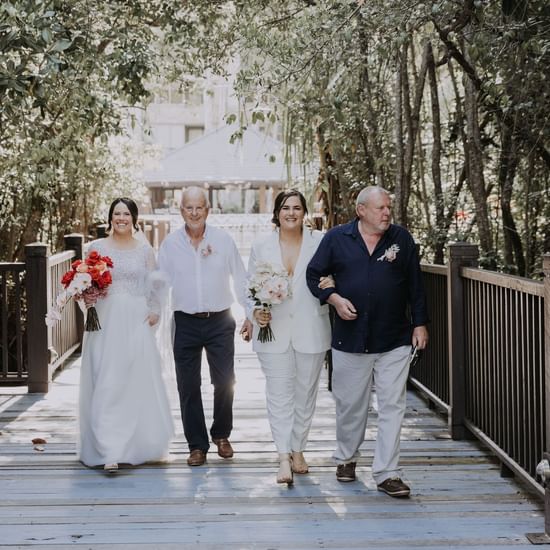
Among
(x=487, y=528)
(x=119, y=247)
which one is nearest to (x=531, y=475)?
(x=487, y=528)

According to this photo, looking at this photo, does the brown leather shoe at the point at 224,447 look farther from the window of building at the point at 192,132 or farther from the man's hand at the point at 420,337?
Answer: the window of building at the point at 192,132

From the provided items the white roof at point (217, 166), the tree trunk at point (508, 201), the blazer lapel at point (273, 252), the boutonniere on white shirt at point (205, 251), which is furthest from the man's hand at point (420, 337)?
the white roof at point (217, 166)

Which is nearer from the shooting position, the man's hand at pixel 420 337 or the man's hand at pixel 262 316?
the man's hand at pixel 420 337

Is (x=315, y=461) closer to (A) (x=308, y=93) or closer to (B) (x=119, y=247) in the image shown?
(B) (x=119, y=247)

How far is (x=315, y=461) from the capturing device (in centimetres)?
563

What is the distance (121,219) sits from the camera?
5.70 meters

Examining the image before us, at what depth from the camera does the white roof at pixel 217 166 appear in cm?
3031

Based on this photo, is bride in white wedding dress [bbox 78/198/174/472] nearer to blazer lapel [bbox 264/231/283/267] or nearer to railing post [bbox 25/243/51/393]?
blazer lapel [bbox 264/231/283/267]

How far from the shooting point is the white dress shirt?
5.55 metres

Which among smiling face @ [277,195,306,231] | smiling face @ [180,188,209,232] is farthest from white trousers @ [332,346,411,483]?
smiling face @ [180,188,209,232]

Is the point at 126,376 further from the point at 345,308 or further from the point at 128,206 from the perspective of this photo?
the point at 345,308

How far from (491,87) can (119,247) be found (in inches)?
111

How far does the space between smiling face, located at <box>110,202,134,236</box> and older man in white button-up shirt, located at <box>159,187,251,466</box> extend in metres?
0.28

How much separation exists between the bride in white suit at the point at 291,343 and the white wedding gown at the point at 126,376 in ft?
2.80
